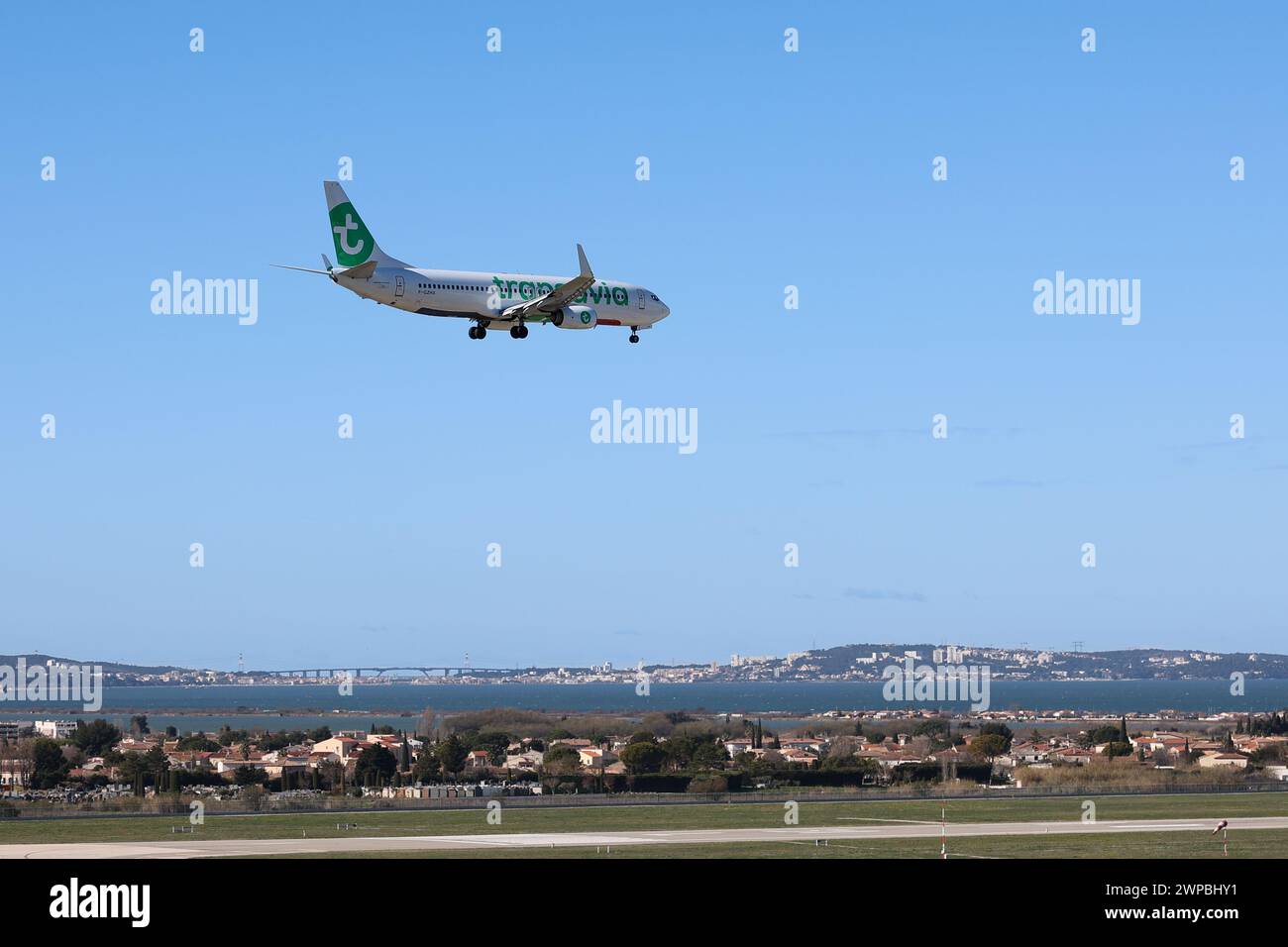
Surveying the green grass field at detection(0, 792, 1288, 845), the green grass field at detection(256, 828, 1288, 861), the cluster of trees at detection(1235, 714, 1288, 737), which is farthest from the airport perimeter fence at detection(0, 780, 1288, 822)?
the cluster of trees at detection(1235, 714, 1288, 737)

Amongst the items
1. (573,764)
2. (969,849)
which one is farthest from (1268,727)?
(969,849)

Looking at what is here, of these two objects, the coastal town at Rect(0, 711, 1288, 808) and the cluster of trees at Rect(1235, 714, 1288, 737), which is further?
the cluster of trees at Rect(1235, 714, 1288, 737)

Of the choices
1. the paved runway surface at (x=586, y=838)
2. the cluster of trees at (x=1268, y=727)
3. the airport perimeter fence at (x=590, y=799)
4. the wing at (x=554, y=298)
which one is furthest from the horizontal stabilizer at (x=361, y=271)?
the cluster of trees at (x=1268, y=727)

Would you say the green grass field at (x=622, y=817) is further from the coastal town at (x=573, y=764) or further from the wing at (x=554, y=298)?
the wing at (x=554, y=298)

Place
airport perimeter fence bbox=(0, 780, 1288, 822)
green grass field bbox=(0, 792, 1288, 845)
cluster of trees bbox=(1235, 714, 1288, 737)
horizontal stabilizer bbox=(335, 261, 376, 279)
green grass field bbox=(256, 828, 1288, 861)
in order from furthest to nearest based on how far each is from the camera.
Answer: cluster of trees bbox=(1235, 714, 1288, 737), airport perimeter fence bbox=(0, 780, 1288, 822), green grass field bbox=(0, 792, 1288, 845), horizontal stabilizer bbox=(335, 261, 376, 279), green grass field bbox=(256, 828, 1288, 861)

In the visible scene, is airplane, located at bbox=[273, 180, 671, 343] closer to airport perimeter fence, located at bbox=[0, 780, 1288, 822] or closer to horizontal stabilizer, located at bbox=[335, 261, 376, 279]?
horizontal stabilizer, located at bbox=[335, 261, 376, 279]
